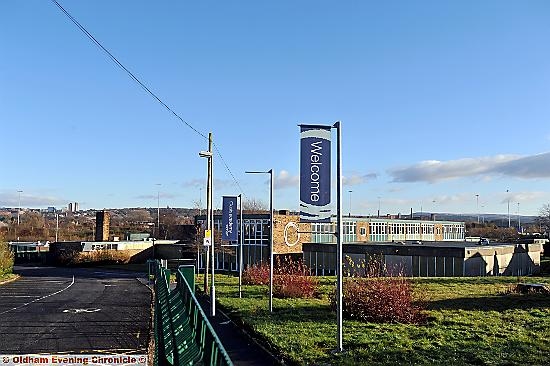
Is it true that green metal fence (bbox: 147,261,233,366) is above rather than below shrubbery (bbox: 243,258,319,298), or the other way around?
above

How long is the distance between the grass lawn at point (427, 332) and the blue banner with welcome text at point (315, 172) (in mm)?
3284

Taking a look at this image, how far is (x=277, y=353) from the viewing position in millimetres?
15086

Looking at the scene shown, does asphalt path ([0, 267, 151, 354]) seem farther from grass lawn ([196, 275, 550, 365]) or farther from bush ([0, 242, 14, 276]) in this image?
bush ([0, 242, 14, 276])

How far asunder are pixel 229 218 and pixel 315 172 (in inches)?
534

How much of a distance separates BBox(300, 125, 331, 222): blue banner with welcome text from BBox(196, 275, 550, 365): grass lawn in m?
3.28

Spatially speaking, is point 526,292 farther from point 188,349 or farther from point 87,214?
point 87,214

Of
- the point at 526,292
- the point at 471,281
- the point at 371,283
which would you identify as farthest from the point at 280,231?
the point at 371,283

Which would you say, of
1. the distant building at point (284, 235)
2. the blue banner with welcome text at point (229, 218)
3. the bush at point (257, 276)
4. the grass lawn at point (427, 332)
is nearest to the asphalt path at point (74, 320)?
the grass lawn at point (427, 332)

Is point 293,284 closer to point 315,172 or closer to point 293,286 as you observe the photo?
point 293,286

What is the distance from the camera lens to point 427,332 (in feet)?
54.2

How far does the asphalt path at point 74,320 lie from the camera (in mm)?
15628

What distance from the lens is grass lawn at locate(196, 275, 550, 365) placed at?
535 inches

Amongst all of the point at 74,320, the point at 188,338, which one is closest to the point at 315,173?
the point at 188,338

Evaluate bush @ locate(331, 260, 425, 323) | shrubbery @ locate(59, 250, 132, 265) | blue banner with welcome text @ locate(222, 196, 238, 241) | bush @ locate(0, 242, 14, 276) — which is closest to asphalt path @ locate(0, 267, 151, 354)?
blue banner with welcome text @ locate(222, 196, 238, 241)
